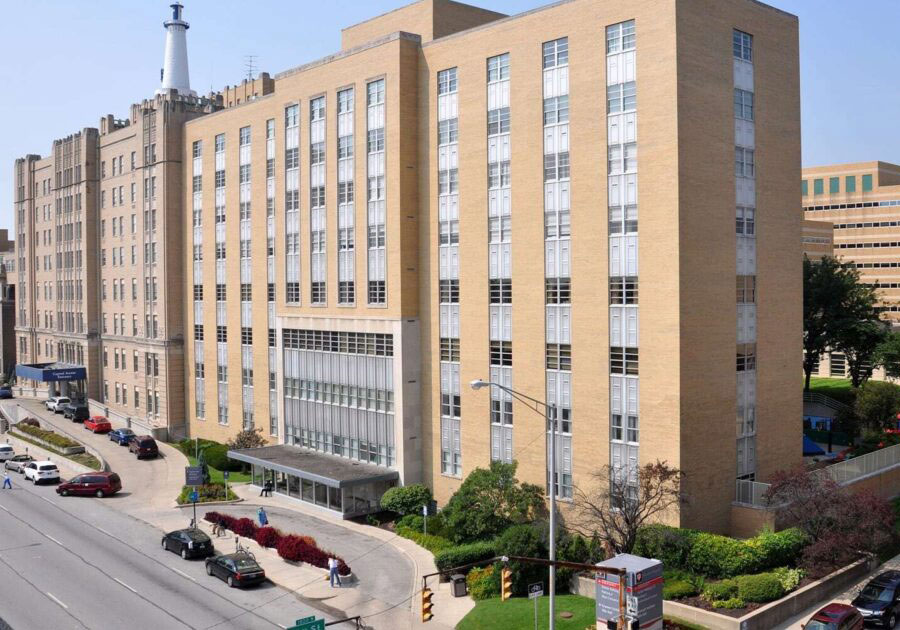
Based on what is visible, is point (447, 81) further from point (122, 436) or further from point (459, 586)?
point (122, 436)

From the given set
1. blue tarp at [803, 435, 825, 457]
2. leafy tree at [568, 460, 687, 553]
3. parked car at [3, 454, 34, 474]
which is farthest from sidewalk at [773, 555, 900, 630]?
parked car at [3, 454, 34, 474]

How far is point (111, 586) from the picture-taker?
3872cm

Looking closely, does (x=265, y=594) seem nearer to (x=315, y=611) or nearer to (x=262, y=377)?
→ (x=315, y=611)

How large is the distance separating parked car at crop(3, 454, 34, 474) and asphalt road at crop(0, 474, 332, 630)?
15.2 metres

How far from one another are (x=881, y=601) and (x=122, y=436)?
201 feet

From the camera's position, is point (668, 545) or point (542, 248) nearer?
point (668, 545)

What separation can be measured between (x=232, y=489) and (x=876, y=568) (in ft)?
130

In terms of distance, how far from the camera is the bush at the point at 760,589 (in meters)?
33.5

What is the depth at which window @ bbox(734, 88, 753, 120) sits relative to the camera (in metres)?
42.7

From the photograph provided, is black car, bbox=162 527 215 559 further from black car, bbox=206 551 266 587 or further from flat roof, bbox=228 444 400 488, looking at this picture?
flat roof, bbox=228 444 400 488

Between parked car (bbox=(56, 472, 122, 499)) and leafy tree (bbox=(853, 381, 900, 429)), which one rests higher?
leafy tree (bbox=(853, 381, 900, 429))

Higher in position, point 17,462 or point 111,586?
point 17,462

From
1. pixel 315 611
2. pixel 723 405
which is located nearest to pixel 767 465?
pixel 723 405

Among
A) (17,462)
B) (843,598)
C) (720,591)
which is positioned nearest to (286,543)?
(720,591)
